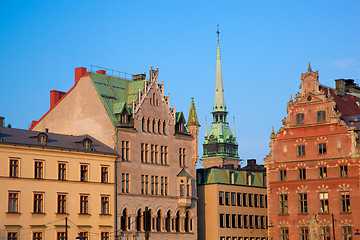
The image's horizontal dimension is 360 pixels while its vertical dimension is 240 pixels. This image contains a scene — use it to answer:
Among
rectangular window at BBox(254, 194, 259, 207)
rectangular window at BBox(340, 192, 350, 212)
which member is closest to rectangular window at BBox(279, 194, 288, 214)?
rectangular window at BBox(340, 192, 350, 212)

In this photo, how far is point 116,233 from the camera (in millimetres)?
89500

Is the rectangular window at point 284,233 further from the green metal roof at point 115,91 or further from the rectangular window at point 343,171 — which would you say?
the green metal roof at point 115,91

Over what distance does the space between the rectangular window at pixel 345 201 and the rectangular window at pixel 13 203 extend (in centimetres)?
4330

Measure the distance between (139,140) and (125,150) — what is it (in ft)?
10.2

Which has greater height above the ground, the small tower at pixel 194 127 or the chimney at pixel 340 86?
the chimney at pixel 340 86

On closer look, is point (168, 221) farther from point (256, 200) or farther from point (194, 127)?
point (256, 200)

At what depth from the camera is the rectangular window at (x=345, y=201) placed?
94688mm

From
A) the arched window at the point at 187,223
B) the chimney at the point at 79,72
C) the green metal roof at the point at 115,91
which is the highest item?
the chimney at the point at 79,72

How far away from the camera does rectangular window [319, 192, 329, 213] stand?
96.7 metres

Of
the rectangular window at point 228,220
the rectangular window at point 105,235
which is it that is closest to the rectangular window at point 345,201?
the rectangular window at point 228,220

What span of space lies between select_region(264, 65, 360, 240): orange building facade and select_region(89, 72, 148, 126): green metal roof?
71.1 ft

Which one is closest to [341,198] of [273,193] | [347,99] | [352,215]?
[352,215]

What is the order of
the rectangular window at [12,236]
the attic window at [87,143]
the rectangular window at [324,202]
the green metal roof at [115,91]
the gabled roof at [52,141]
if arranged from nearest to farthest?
the rectangular window at [12,236] < the gabled roof at [52,141] < the attic window at [87,143] < the green metal roof at [115,91] < the rectangular window at [324,202]

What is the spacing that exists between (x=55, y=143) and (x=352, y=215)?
40414 millimetres
